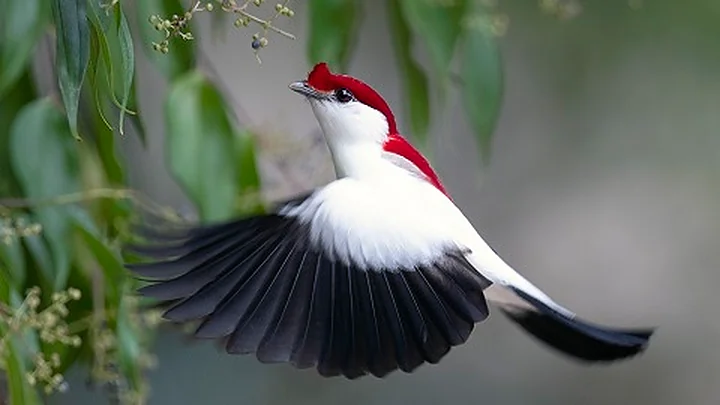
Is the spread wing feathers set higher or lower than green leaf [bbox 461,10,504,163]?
lower

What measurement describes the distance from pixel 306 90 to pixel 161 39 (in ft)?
0.85

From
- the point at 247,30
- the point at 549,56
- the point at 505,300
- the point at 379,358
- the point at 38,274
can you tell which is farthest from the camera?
the point at 549,56

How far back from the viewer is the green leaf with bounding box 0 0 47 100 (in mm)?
1984

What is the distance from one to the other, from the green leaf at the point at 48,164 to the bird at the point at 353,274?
8.5 inches

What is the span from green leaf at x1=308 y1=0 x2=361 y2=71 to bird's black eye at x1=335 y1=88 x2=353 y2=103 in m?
0.27

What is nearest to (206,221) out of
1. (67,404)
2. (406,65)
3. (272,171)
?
(406,65)

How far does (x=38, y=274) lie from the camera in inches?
91.7

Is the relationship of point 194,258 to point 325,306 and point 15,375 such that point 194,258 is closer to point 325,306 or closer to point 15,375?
point 325,306

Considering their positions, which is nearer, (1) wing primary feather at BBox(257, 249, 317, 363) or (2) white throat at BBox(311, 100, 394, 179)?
(1) wing primary feather at BBox(257, 249, 317, 363)

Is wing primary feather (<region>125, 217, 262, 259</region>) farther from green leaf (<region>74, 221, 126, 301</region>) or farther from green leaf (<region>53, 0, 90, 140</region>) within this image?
green leaf (<region>53, 0, 90, 140</region>)

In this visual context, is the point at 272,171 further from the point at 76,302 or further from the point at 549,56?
the point at 76,302

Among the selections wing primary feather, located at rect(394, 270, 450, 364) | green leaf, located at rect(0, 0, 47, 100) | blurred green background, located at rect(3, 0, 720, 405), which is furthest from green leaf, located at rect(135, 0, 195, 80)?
blurred green background, located at rect(3, 0, 720, 405)

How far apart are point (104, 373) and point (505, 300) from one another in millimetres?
646

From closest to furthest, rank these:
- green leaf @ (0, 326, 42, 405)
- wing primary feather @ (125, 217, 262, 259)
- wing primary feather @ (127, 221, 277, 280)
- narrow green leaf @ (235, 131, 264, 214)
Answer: green leaf @ (0, 326, 42, 405) < wing primary feather @ (127, 221, 277, 280) < wing primary feather @ (125, 217, 262, 259) < narrow green leaf @ (235, 131, 264, 214)
